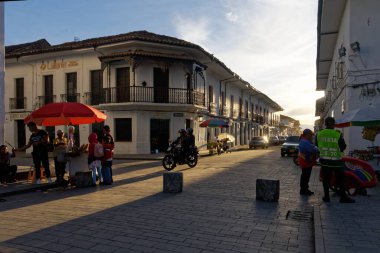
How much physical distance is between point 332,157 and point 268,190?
1574 millimetres

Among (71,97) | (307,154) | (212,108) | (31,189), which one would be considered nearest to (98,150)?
(31,189)

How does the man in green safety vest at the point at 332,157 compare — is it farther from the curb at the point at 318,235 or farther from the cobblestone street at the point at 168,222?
the curb at the point at 318,235

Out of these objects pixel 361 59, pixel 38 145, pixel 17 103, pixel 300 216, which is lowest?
pixel 300 216

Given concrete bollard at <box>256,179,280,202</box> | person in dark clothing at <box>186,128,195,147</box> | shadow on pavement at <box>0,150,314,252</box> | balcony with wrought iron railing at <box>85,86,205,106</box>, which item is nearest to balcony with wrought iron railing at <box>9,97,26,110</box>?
balcony with wrought iron railing at <box>85,86,205,106</box>

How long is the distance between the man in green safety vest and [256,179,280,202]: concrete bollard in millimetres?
1037

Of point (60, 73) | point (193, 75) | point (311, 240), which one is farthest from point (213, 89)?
point (311, 240)

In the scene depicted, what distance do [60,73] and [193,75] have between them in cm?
1059

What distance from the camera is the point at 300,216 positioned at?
6.32m

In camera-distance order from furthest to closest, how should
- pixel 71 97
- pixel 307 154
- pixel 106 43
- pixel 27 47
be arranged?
pixel 27 47 → pixel 71 97 → pixel 106 43 → pixel 307 154

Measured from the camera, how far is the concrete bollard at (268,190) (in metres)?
7.58

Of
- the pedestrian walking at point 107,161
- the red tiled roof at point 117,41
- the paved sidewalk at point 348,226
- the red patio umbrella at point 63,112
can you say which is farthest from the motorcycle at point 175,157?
the red tiled roof at point 117,41

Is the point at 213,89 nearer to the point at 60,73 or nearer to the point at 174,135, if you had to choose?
the point at 174,135

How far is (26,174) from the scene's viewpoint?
35.9 ft

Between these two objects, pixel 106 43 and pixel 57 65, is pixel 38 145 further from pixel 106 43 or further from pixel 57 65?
pixel 57 65
